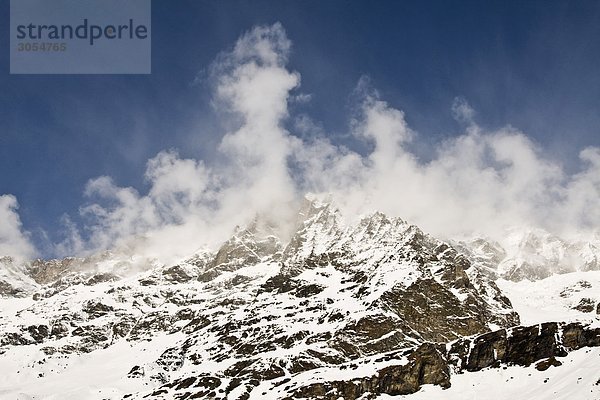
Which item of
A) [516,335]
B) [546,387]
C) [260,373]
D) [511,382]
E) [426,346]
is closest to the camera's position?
[546,387]

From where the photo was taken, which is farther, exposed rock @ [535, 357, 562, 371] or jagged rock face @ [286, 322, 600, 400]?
jagged rock face @ [286, 322, 600, 400]

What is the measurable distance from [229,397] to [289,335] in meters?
46.3

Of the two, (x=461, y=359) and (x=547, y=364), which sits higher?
(x=547, y=364)

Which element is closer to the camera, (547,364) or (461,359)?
(547,364)

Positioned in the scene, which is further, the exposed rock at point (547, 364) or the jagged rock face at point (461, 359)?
the jagged rock face at point (461, 359)

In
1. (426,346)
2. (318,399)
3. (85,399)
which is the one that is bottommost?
(85,399)

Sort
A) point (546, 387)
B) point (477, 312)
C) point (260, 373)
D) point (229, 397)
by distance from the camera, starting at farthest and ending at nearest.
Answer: point (477, 312), point (260, 373), point (229, 397), point (546, 387)

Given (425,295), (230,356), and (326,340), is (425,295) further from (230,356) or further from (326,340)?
(230,356)

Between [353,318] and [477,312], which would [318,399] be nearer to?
[353,318]

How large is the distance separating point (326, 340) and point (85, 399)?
230 ft

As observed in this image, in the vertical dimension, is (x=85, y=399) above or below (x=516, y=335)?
below

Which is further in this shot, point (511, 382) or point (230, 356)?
point (230, 356)

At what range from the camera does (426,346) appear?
390 ft

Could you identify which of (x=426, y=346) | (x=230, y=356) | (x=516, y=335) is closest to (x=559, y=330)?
(x=516, y=335)
